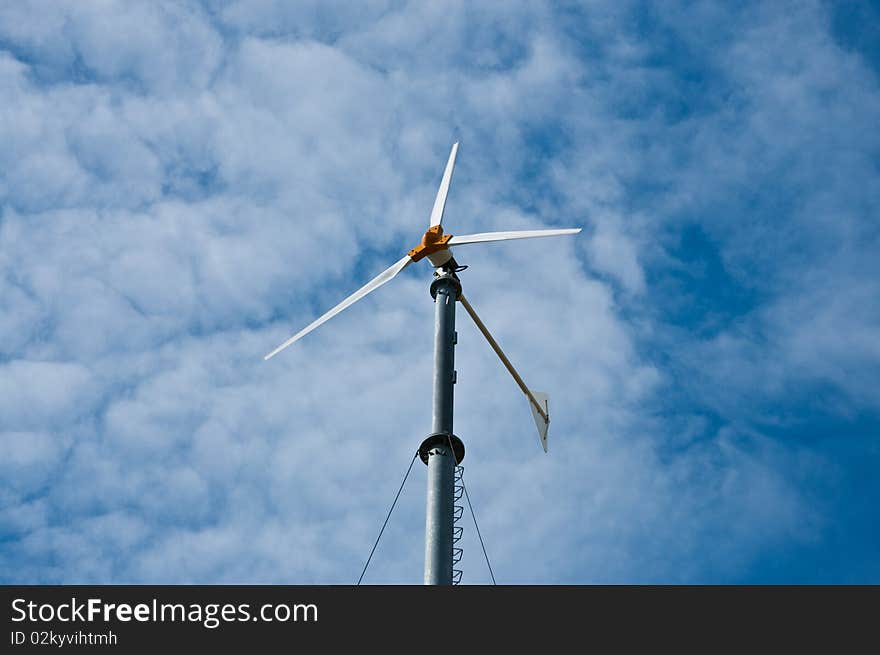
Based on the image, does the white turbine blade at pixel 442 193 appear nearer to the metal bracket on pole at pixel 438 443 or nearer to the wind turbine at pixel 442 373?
the wind turbine at pixel 442 373

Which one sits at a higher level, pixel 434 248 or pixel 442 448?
pixel 434 248

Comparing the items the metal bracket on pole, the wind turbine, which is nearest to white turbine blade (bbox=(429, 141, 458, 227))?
the wind turbine

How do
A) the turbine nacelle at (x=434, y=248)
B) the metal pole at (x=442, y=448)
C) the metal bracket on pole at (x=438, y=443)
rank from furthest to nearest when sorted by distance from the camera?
1. the turbine nacelle at (x=434, y=248)
2. the metal bracket on pole at (x=438, y=443)
3. the metal pole at (x=442, y=448)

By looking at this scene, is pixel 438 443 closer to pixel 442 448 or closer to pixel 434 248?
pixel 442 448

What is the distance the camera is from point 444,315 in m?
44.6

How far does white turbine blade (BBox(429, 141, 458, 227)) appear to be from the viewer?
164 feet

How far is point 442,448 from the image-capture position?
41.2 meters

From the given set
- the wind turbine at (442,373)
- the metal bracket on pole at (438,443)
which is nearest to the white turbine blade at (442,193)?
the wind turbine at (442,373)

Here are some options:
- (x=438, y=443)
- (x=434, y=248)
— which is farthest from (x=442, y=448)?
(x=434, y=248)

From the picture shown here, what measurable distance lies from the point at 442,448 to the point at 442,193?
15.8 metres

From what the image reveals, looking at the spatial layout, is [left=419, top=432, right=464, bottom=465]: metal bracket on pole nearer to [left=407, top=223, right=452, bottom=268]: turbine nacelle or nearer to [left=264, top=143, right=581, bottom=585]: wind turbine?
[left=264, top=143, right=581, bottom=585]: wind turbine

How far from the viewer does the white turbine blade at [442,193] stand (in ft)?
164
